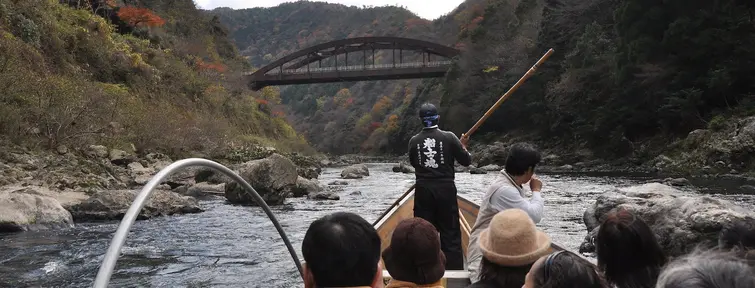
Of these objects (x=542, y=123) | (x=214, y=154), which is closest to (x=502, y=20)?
(x=542, y=123)

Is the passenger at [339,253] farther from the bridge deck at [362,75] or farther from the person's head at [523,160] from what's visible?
the bridge deck at [362,75]

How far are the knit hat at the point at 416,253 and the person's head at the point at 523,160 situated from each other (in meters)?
1.11

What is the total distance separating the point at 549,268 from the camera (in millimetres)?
1599

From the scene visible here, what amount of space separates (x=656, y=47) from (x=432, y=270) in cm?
2204

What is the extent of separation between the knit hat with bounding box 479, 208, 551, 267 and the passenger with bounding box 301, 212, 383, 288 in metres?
0.48

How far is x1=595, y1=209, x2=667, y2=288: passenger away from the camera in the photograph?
6.73 feet

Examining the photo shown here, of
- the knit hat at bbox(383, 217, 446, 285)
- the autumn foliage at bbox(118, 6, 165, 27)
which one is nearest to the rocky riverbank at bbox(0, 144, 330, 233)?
the knit hat at bbox(383, 217, 446, 285)

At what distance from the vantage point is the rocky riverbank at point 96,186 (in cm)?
848

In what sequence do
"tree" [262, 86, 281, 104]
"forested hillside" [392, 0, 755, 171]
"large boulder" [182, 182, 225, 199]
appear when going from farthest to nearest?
"tree" [262, 86, 281, 104]
"forested hillside" [392, 0, 755, 171]
"large boulder" [182, 182, 225, 199]

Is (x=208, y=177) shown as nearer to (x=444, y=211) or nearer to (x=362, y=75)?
(x=444, y=211)

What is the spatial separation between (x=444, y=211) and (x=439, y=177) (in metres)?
0.27

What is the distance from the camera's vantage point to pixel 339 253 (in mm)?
1887

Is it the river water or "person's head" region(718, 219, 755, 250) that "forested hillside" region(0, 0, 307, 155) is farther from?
"person's head" region(718, 219, 755, 250)

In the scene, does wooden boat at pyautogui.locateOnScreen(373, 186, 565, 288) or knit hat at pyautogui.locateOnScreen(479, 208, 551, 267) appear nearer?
knit hat at pyautogui.locateOnScreen(479, 208, 551, 267)
